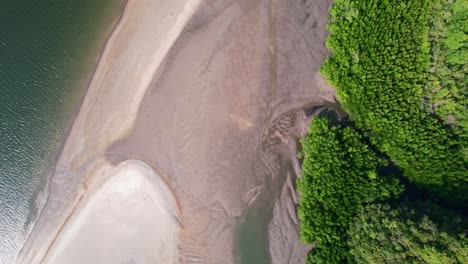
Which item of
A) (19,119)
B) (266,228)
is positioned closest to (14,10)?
(19,119)

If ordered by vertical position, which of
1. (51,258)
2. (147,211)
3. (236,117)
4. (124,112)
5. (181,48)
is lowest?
(51,258)

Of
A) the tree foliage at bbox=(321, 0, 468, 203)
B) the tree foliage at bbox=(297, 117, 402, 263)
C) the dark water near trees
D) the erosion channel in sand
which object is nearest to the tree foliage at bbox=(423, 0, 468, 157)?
the tree foliage at bbox=(321, 0, 468, 203)

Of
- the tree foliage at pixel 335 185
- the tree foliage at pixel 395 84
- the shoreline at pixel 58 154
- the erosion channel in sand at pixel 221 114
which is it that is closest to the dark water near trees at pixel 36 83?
the shoreline at pixel 58 154

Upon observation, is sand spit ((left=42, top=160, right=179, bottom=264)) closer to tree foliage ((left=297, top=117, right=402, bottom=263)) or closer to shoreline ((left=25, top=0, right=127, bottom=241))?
shoreline ((left=25, top=0, right=127, bottom=241))

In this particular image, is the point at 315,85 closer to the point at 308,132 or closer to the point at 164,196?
the point at 308,132

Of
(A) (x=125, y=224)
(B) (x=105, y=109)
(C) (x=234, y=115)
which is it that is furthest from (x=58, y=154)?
(C) (x=234, y=115)
